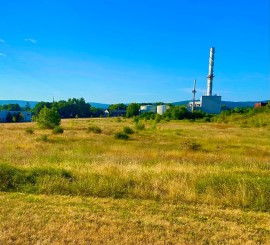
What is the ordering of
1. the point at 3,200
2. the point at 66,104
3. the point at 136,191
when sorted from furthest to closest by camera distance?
the point at 66,104
the point at 136,191
the point at 3,200

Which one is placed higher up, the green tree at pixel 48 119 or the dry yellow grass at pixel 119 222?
the green tree at pixel 48 119

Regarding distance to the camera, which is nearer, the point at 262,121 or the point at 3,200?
the point at 3,200

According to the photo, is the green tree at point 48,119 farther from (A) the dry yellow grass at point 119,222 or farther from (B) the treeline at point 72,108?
(B) the treeline at point 72,108

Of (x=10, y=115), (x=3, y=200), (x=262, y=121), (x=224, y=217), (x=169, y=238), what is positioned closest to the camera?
(x=169, y=238)

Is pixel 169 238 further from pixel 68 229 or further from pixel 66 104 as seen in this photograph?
pixel 66 104

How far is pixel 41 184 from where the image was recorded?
8.59 meters

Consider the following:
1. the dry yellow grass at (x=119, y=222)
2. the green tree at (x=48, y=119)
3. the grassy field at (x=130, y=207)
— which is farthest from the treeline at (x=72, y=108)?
the dry yellow grass at (x=119, y=222)

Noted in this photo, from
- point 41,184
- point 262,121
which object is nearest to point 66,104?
point 262,121

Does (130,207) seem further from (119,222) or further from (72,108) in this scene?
(72,108)

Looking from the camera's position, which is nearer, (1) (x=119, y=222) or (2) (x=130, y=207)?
(1) (x=119, y=222)

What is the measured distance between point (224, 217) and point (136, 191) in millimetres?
2350

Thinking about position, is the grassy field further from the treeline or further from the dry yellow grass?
the treeline

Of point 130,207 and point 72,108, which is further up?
point 72,108

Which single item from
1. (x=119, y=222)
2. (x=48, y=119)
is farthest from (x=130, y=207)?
(x=48, y=119)
